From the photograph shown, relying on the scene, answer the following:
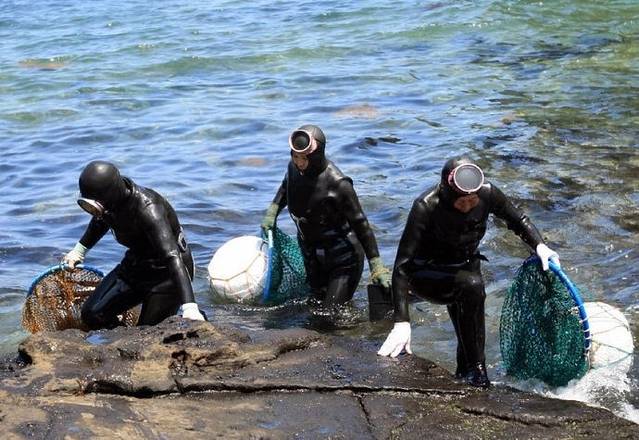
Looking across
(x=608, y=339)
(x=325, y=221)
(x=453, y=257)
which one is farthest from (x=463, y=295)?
(x=325, y=221)

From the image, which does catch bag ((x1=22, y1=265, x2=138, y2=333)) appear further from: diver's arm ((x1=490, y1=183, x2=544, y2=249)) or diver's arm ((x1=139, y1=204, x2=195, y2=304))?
diver's arm ((x1=490, y1=183, x2=544, y2=249))

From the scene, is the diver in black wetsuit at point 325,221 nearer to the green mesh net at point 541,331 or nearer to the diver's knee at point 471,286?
the green mesh net at point 541,331

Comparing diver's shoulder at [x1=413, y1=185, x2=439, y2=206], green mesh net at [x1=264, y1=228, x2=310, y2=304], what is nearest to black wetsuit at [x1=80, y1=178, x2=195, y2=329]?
green mesh net at [x1=264, y1=228, x2=310, y2=304]

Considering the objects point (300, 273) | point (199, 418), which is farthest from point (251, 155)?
point (199, 418)

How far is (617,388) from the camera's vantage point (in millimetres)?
6266

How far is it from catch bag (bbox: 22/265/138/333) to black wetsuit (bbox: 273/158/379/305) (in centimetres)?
155

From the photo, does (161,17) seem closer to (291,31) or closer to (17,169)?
(291,31)

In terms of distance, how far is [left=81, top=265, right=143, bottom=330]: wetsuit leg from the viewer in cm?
704

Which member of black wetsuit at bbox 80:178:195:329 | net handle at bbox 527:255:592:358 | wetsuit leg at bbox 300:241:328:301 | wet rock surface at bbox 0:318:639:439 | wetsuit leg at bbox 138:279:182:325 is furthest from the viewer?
wetsuit leg at bbox 300:241:328:301

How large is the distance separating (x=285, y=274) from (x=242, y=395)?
332 cm

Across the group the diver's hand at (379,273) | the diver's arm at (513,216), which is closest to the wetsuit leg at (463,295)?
the diver's arm at (513,216)

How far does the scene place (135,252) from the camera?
6.96 m

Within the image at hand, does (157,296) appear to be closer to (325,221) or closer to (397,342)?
(325,221)

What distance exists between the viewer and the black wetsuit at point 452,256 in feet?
19.8
